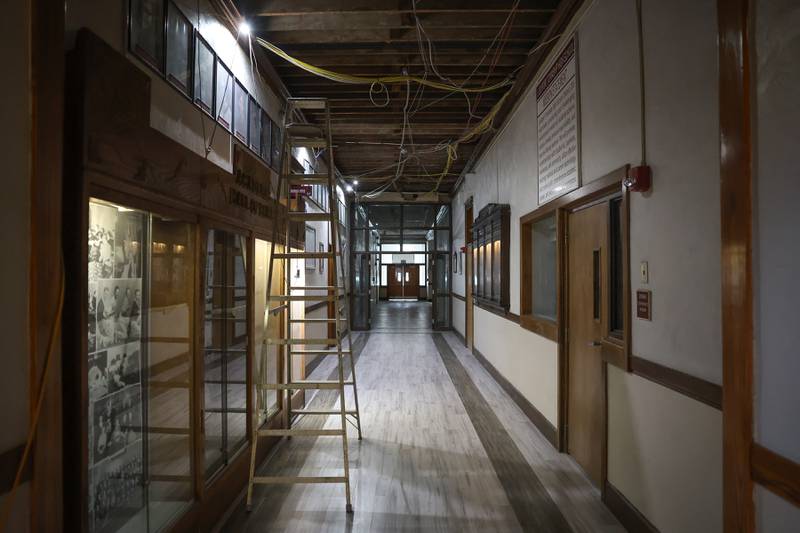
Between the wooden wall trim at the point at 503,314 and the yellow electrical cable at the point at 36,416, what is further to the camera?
the wooden wall trim at the point at 503,314

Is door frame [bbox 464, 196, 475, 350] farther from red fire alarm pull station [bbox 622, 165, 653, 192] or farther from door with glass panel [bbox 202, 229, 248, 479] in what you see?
red fire alarm pull station [bbox 622, 165, 653, 192]

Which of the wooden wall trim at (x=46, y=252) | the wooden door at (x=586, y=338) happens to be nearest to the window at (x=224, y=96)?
the wooden wall trim at (x=46, y=252)

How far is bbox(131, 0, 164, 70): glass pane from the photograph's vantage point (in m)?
1.83

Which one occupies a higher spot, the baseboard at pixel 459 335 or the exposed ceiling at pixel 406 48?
the exposed ceiling at pixel 406 48

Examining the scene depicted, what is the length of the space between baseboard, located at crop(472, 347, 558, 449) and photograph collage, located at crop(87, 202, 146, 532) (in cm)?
302

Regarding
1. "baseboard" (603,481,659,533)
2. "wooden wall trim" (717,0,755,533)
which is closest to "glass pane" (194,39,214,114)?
"wooden wall trim" (717,0,755,533)

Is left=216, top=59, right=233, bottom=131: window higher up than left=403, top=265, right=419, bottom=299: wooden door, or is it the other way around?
left=216, top=59, right=233, bottom=131: window

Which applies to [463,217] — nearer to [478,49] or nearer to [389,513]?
[478,49]

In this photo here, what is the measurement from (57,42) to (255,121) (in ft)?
6.99

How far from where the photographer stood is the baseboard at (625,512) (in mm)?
2199

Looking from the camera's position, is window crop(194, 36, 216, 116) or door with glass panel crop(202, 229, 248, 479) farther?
door with glass panel crop(202, 229, 248, 479)

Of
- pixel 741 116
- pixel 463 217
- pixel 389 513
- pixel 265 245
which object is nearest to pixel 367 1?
pixel 265 245

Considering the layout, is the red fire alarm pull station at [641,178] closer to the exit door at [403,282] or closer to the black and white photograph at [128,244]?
the black and white photograph at [128,244]

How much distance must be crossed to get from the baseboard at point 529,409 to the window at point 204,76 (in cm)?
358
